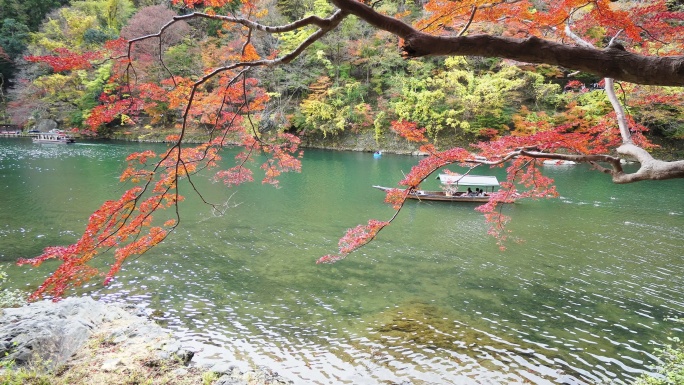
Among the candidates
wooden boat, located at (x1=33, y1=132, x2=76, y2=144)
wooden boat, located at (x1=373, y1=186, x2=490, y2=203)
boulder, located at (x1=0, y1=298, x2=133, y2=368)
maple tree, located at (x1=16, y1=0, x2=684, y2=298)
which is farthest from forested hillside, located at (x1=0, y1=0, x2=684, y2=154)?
boulder, located at (x1=0, y1=298, x2=133, y2=368)

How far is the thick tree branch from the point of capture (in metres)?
1.89

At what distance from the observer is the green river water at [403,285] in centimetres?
490

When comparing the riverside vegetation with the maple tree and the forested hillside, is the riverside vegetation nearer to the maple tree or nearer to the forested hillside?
the forested hillside

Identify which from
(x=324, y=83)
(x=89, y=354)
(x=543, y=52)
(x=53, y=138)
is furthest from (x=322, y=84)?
(x=543, y=52)

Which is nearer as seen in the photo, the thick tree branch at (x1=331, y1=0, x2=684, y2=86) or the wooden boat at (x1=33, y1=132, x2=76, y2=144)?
the thick tree branch at (x1=331, y1=0, x2=684, y2=86)

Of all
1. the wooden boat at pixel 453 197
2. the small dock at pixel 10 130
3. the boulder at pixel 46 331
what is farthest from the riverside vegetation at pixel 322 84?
the boulder at pixel 46 331

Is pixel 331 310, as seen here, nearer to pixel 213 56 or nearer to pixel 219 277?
pixel 219 277

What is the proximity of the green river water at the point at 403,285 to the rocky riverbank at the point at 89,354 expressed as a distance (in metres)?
0.64

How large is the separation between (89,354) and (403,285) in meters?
4.92

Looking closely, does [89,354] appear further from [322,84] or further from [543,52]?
[322,84]

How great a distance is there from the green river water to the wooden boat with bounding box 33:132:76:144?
15938 millimetres

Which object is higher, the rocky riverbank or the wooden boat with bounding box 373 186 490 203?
the wooden boat with bounding box 373 186 490 203

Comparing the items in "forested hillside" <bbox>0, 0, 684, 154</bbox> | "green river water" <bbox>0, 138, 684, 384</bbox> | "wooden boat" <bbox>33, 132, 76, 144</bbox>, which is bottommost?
"green river water" <bbox>0, 138, 684, 384</bbox>

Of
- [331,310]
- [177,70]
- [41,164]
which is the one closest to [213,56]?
[177,70]
